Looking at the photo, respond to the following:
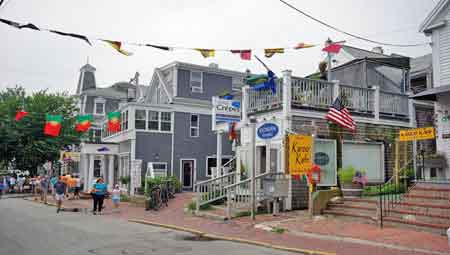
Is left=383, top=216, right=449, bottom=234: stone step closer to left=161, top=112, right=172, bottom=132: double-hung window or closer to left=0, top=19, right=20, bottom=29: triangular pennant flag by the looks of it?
left=0, top=19, right=20, bottom=29: triangular pennant flag

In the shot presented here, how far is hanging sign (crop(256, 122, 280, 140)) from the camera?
14841mm

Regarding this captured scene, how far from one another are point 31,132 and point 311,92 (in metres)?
26.0

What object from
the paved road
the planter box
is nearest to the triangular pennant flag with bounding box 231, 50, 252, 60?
the planter box

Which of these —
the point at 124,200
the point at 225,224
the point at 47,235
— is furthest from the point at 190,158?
the point at 47,235

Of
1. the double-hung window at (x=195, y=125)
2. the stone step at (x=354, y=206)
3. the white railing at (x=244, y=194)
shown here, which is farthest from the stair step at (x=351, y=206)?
the double-hung window at (x=195, y=125)

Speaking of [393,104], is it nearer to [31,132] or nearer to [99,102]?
[31,132]

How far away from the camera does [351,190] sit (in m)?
14.1

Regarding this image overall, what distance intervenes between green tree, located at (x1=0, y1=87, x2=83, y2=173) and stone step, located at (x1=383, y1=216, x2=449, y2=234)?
1161 inches

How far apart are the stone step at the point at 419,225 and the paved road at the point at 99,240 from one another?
3756mm

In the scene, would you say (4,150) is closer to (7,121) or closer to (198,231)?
(7,121)

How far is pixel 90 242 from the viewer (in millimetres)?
10688

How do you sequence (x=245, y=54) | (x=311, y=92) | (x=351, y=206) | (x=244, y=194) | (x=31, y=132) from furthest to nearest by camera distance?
(x=31, y=132), (x=311, y=92), (x=244, y=194), (x=245, y=54), (x=351, y=206)

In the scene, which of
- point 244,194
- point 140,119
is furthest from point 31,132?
point 244,194

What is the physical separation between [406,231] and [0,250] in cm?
978
